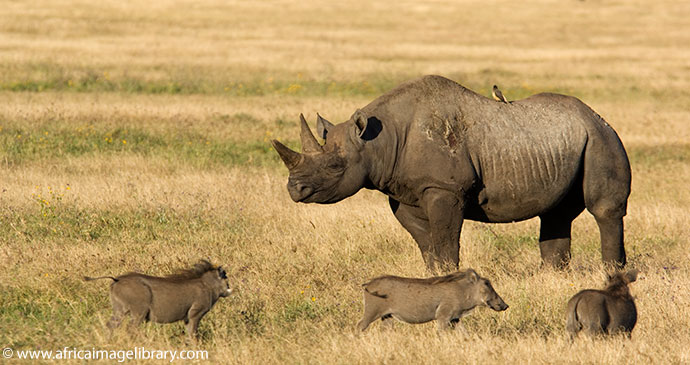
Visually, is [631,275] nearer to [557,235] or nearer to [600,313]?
[600,313]

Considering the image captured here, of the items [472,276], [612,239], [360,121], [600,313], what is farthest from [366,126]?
[612,239]

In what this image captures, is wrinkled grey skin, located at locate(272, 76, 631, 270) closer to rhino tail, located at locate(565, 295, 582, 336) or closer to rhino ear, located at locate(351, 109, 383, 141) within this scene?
rhino ear, located at locate(351, 109, 383, 141)

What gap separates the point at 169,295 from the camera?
6844 mm

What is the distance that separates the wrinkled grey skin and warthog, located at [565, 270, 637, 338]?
2.06 metres

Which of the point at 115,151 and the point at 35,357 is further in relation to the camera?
the point at 115,151

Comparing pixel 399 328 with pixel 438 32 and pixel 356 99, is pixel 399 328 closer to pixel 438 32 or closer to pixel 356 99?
pixel 356 99

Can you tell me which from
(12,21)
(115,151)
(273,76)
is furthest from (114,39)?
(115,151)

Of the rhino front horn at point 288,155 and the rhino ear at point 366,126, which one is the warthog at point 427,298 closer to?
the rhino front horn at point 288,155

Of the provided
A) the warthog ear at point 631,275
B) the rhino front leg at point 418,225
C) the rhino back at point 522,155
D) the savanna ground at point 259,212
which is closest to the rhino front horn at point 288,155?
the savanna ground at point 259,212

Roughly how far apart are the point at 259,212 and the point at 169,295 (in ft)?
18.5

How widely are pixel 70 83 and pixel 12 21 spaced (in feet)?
64.6

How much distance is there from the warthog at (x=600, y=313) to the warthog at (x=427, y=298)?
1.75 ft

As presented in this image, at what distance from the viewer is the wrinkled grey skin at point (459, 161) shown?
350 inches

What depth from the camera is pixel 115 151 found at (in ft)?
54.4
